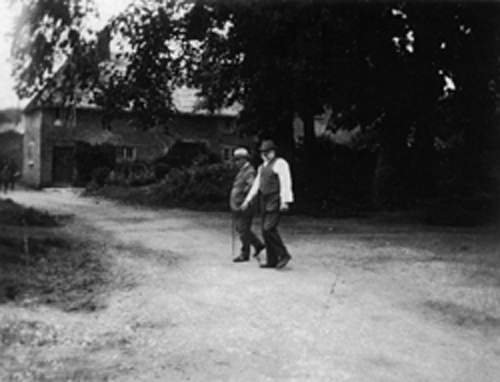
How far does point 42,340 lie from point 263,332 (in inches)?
93.3

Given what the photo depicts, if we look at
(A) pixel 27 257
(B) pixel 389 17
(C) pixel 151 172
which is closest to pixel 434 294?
(A) pixel 27 257

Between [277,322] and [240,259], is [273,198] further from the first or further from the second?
[277,322]

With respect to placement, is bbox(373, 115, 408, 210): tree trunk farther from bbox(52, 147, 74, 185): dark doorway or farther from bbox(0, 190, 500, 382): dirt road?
bbox(52, 147, 74, 185): dark doorway

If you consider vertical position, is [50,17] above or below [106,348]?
above

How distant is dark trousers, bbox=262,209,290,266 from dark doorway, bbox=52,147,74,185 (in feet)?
106

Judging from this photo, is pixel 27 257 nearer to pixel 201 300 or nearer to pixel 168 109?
pixel 201 300

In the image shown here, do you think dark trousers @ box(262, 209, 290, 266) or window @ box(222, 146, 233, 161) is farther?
window @ box(222, 146, 233, 161)

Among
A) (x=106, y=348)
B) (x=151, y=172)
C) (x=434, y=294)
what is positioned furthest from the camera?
(x=151, y=172)

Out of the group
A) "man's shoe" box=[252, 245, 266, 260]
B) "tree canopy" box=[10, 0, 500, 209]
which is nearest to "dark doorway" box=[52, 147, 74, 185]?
"tree canopy" box=[10, 0, 500, 209]

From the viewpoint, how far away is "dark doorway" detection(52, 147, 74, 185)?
4209cm

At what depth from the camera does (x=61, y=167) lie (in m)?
42.2

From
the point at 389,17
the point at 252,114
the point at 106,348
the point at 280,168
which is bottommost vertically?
the point at 106,348

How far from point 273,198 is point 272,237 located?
64 centimetres

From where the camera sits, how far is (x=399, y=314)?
8969mm
